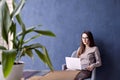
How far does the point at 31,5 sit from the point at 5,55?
2.99 metres

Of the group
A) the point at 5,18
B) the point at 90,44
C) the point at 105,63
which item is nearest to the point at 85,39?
the point at 90,44

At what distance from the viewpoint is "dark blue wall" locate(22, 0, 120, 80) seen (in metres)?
3.75

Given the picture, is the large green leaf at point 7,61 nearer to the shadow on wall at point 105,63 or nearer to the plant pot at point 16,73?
the plant pot at point 16,73

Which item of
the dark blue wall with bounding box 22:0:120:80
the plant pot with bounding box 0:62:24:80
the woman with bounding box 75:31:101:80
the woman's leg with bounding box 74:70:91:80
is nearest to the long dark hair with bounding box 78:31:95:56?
the woman with bounding box 75:31:101:80

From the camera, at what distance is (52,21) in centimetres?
398

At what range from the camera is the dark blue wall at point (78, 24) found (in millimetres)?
3747

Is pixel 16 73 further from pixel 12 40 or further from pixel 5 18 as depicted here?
pixel 5 18

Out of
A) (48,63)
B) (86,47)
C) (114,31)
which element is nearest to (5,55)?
(48,63)

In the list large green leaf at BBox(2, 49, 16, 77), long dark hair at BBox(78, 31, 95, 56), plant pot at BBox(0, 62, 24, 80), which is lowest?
long dark hair at BBox(78, 31, 95, 56)

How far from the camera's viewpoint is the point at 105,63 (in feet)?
12.5

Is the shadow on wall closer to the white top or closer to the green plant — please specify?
the white top

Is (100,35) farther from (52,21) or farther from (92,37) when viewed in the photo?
(52,21)

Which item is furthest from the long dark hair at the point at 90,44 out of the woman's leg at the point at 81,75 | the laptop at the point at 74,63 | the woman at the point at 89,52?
the laptop at the point at 74,63

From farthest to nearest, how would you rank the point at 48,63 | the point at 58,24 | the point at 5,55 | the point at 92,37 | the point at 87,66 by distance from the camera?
the point at 58,24 < the point at 92,37 < the point at 87,66 < the point at 48,63 < the point at 5,55
